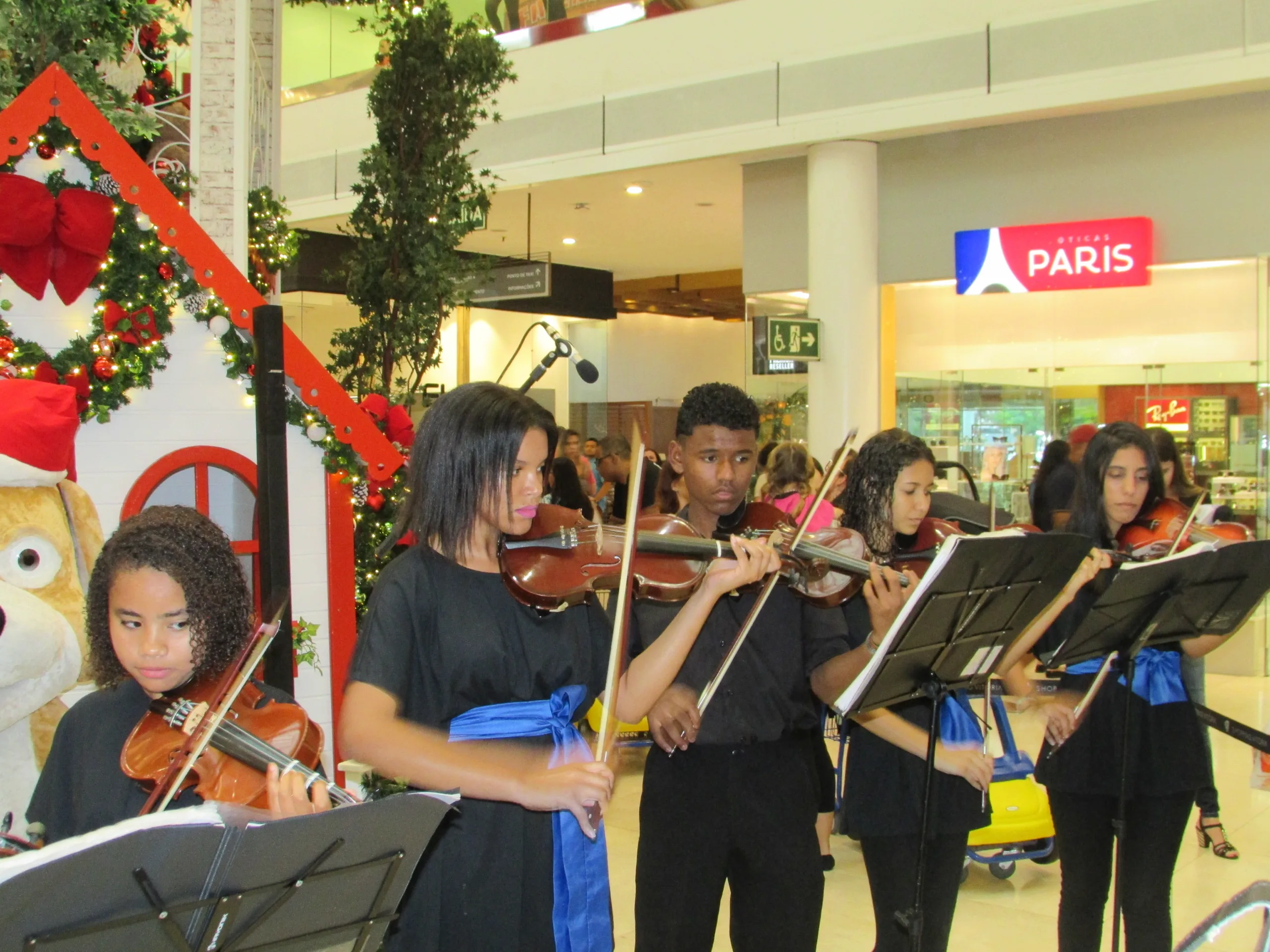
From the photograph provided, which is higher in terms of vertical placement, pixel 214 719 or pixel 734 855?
pixel 214 719

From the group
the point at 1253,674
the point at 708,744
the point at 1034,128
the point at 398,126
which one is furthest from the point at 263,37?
the point at 1253,674

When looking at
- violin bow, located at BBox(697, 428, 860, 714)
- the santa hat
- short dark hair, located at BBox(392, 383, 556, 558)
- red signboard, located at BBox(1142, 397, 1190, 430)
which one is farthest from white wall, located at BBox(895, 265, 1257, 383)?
short dark hair, located at BBox(392, 383, 556, 558)

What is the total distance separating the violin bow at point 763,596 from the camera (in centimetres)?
218

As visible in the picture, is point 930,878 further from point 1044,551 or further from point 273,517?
point 273,517

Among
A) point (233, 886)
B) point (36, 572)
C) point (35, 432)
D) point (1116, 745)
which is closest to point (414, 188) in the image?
point (35, 432)

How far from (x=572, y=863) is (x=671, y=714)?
1.55ft

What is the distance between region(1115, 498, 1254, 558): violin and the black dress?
1757 millimetres

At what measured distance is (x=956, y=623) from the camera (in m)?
2.12

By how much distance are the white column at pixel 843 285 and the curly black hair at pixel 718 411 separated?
16.7 feet

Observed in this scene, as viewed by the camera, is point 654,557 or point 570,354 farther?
point 570,354

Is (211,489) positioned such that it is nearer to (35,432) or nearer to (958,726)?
(35,432)

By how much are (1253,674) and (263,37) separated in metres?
7.00

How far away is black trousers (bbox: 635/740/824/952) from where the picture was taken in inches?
84.7

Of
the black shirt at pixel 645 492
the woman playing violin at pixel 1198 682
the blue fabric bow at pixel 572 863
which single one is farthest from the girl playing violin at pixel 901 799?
the black shirt at pixel 645 492
